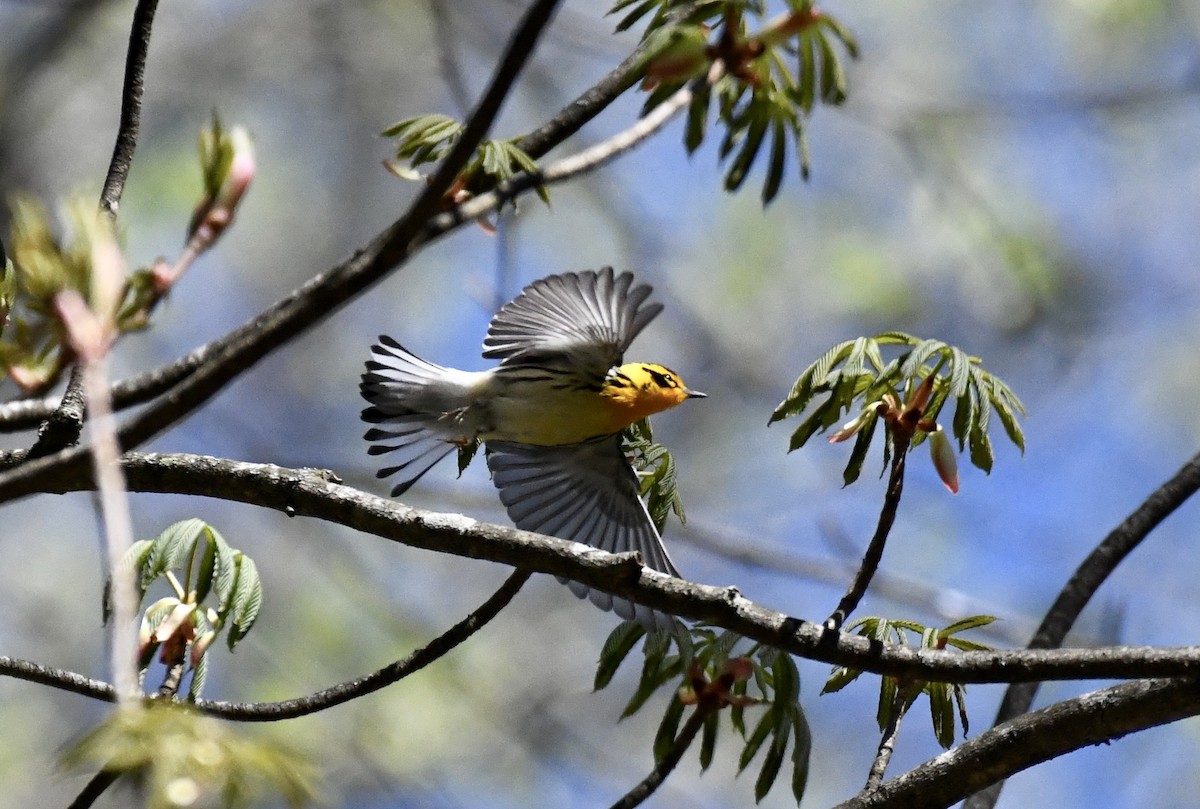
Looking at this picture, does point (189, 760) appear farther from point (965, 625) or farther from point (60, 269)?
point (965, 625)

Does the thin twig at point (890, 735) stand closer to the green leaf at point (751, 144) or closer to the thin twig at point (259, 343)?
the green leaf at point (751, 144)

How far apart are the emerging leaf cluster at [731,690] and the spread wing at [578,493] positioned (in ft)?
6.04

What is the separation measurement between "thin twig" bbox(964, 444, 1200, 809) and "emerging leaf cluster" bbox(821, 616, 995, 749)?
2.51 feet

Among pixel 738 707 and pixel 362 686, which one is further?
pixel 362 686

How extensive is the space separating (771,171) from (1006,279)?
7908 mm

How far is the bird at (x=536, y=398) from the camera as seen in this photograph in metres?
3.93

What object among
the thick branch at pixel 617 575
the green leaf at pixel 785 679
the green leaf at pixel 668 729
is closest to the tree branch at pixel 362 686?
the thick branch at pixel 617 575

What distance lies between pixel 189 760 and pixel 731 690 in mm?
1164

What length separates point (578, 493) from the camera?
4.33 metres

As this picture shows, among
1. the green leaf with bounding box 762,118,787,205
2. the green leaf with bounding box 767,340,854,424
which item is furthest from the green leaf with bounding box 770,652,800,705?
the green leaf with bounding box 762,118,787,205

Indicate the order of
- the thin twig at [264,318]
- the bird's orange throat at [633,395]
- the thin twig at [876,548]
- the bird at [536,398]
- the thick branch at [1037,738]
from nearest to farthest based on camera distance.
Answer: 1. the thin twig at [264,318]
2. the thick branch at [1037,738]
3. the thin twig at [876,548]
4. the bird at [536,398]
5. the bird's orange throat at [633,395]

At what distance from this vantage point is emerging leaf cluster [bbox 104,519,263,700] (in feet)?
7.43

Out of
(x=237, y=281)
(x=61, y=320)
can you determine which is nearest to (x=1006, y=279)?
(x=237, y=281)

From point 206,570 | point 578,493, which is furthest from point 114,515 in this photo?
point 578,493
